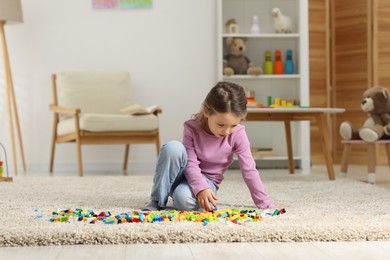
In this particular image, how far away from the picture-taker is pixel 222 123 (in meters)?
2.47

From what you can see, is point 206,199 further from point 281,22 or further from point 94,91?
point 281,22

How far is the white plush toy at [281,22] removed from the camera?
559 cm

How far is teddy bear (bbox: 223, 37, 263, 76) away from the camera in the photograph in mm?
5577

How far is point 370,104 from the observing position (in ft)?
14.3

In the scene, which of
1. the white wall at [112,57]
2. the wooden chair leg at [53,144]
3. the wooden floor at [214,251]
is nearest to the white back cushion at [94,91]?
the wooden chair leg at [53,144]

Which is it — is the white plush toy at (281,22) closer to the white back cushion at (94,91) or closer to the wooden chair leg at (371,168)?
the white back cushion at (94,91)

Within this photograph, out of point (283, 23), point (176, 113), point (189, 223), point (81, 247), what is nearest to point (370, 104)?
point (283, 23)

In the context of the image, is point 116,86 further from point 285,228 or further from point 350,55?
point 285,228

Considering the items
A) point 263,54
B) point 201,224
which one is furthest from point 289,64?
point 201,224

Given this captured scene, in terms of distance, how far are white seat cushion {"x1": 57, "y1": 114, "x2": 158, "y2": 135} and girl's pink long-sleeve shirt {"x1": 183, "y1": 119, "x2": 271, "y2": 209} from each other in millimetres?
2262

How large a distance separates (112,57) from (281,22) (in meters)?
1.38

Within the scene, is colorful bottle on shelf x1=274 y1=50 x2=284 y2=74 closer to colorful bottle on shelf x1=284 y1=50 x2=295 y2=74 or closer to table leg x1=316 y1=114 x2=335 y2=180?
colorful bottle on shelf x1=284 y1=50 x2=295 y2=74

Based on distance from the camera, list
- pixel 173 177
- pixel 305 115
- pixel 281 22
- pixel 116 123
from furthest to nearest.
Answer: pixel 281 22 → pixel 116 123 → pixel 305 115 → pixel 173 177

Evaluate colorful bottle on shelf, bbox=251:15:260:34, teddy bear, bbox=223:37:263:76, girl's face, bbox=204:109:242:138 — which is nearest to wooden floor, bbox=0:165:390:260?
girl's face, bbox=204:109:242:138
